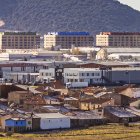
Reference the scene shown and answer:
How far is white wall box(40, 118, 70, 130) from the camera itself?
1022 inches

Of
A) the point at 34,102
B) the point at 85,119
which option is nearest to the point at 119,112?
the point at 85,119

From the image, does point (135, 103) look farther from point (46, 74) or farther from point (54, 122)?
point (46, 74)

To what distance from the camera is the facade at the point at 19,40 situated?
251 feet

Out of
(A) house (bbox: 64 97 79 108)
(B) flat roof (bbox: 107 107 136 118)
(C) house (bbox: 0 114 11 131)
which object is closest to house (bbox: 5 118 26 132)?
(C) house (bbox: 0 114 11 131)

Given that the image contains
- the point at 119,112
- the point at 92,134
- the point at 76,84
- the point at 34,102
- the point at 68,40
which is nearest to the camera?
the point at 92,134

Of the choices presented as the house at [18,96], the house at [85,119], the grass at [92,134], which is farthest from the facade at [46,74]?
the grass at [92,134]

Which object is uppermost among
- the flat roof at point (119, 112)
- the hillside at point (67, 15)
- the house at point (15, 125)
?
the hillside at point (67, 15)

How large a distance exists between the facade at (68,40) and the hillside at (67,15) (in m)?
36.2

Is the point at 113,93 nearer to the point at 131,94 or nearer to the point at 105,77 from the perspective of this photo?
the point at 131,94

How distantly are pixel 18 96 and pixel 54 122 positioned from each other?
5304mm

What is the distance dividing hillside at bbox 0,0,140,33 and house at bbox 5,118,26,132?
89808 millimetres

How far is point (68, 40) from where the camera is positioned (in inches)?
3103

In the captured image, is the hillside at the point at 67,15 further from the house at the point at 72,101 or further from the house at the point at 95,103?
the house at the point at 95,103

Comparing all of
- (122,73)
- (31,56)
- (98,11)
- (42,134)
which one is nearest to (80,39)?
(31,56)
